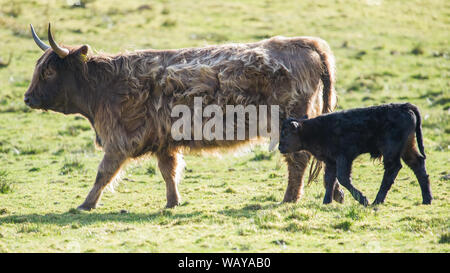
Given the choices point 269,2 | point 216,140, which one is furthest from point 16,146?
point 269,2

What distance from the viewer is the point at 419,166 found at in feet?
24.7

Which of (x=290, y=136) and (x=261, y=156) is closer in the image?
(x=290, y=136)

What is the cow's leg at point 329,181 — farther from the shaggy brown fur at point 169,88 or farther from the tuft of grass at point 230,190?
the tuft of grass at point 230,190

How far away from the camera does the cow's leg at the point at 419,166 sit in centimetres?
749

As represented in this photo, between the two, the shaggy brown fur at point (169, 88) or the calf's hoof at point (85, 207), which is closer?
the shaggy brown fur at point (169, 88)

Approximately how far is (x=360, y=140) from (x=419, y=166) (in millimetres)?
783

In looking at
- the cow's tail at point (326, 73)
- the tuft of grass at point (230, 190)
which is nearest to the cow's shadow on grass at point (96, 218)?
the tuft of grass at point (230, 190)

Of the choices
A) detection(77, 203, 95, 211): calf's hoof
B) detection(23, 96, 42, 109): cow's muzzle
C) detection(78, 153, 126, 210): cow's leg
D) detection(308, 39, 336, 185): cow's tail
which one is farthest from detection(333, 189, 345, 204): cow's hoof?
detection(23, 96, 42, 109): cow's muzzle

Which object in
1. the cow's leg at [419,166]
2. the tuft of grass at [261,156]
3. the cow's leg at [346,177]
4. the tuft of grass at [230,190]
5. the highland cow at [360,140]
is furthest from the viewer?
the tuft of grass at [261,156]

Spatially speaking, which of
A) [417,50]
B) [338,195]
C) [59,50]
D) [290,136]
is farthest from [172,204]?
[417,50]

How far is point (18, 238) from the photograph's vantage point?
21.4 ft

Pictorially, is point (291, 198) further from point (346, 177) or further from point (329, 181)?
point (346, 177)

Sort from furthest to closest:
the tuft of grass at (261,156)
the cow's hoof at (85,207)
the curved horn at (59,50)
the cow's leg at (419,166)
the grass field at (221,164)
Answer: the tuft of grass at (261,156), the curved horn at (59,50), the cow's hoof at (85,207), the cow's leg at (419,166), the grass field at (221,164)

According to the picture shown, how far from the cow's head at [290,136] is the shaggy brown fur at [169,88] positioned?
1.04 ft
